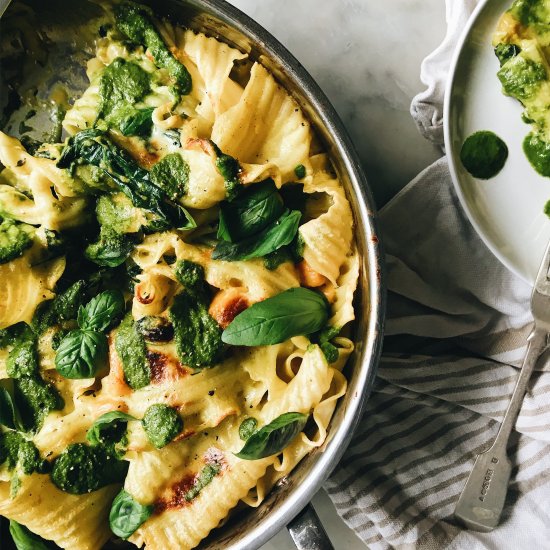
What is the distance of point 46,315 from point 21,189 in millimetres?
375

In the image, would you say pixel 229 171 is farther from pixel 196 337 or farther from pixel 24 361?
pixel 24 361

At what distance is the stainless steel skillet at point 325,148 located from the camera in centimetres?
170

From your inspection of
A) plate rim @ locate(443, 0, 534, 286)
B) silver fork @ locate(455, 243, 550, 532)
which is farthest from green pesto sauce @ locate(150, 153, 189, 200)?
silver fork @ locate(455, 243, 550, 532)

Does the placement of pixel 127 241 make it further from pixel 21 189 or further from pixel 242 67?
pixel 242 67

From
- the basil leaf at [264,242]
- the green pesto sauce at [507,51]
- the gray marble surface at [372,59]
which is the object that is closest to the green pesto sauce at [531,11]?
the green pesto sauce at [507,51]

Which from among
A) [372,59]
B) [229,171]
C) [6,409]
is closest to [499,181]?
[372,59]

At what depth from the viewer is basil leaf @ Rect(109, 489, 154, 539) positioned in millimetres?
1819

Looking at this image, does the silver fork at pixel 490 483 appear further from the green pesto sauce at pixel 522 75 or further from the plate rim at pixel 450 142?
the green pesto sauce at pixel 522 75

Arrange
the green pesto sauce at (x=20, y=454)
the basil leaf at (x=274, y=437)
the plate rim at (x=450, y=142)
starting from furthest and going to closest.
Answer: the plate rim at (x=450, y=142) → the green pesto sauce at (x=20, y=454) → the basil leaf at (x=274, y=437)

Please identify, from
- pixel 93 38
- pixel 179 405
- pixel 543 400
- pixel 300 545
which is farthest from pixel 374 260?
pixel 93 38

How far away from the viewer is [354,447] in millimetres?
2271

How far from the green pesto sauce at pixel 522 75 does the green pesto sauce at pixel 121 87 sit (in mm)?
1058

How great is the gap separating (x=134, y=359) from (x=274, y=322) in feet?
1.42

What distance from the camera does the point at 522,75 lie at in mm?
1967
